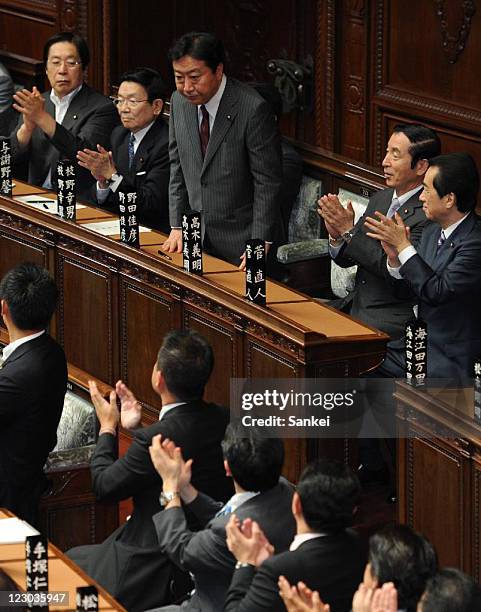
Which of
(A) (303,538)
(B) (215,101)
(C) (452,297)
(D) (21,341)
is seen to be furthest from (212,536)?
(B) (215,101)

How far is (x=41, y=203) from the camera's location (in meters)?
6.81

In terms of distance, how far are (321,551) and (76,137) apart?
368 centimetres

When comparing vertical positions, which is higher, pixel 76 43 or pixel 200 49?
pixel 200 49

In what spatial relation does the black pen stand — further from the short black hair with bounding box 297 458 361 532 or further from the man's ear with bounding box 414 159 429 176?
the short black hair with bounding box 297 458 361 532

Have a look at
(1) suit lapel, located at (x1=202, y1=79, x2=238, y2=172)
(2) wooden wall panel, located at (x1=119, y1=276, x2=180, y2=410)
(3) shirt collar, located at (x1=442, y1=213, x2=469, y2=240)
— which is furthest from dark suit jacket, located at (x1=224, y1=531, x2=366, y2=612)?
(1) suit lapel, located at (x1=202, y1=79, x2=238, y2=172)

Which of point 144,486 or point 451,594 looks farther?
point 144,486

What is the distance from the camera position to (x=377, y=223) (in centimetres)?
524

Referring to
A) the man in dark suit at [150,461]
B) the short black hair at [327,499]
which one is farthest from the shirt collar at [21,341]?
the short black hair at [327,499]

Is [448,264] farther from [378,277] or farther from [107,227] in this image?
[107,227]

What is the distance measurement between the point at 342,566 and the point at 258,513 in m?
0.38

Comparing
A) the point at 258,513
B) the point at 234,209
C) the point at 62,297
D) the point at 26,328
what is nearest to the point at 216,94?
the point at 234,209

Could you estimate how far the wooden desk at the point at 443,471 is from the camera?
4500 millimetres

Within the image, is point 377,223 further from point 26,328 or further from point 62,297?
point 62,297

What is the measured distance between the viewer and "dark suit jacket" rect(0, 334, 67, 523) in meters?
4.87
